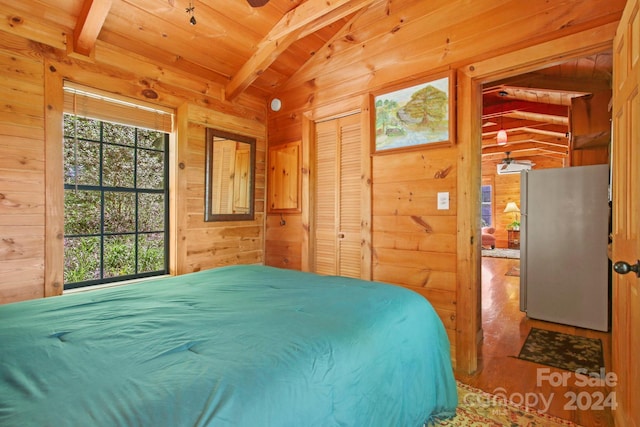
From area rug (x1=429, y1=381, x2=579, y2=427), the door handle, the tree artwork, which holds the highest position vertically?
the tree artwork

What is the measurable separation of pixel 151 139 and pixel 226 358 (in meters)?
2.69

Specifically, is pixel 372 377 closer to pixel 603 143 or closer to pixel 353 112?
pixel 353 112

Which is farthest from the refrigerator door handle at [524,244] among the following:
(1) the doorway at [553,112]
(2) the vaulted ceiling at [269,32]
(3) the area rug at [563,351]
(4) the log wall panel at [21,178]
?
(4) the log wall panel at [21,178]

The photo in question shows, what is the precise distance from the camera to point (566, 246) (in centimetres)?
346

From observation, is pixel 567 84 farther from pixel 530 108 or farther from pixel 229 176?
pixel 229 176

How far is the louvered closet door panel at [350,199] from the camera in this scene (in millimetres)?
3100

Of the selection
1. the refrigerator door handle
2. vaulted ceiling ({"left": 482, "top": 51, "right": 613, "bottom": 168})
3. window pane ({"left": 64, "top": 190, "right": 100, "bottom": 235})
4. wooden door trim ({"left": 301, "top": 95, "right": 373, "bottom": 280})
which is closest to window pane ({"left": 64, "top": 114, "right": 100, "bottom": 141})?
window pane ({"left": 64, "top": 190, "right": 100, "bottom": 235})

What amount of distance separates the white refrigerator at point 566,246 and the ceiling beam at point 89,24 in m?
4.34

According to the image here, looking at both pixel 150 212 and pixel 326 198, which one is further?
pixel 326 198

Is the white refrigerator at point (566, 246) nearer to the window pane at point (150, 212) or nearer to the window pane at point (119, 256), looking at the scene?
the window pane at point (150, 212)

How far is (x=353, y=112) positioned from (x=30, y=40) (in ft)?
8.24

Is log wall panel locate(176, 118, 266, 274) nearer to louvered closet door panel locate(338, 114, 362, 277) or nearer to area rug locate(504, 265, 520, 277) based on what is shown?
louvered closet door panel locate(338, 114, 362, 277)

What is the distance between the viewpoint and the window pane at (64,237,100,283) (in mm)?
2604

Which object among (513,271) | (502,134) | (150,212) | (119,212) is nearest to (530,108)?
(502,134)
